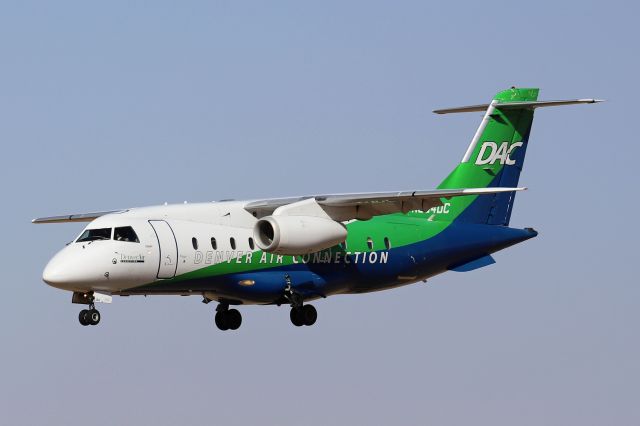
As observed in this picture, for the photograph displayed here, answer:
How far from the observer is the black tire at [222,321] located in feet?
91.0

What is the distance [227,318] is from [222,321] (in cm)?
12

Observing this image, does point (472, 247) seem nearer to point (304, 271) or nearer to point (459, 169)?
point (459, 169)

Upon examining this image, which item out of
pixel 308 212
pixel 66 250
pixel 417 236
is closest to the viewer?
pixel 66 250

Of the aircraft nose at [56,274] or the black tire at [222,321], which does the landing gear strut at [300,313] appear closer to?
the black tire at [222,321]

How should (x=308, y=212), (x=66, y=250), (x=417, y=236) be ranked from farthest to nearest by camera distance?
(x=417, y=236), (x=308, y=212), (x=66, y=250)

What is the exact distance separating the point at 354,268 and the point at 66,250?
5.96 m

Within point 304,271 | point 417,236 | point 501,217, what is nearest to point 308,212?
point 304,271

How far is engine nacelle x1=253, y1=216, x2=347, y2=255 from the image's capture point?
25359mm

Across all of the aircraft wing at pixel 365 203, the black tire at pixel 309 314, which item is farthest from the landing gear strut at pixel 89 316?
the black tire at pixel 309 314

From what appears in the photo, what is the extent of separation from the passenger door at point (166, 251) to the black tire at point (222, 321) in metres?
2.87

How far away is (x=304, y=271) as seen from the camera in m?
26.9

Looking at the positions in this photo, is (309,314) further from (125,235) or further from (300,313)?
(125,235)

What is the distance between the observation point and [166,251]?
25.0 m

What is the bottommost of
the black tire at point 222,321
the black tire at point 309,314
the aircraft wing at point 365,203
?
the black tire at point 222,321
